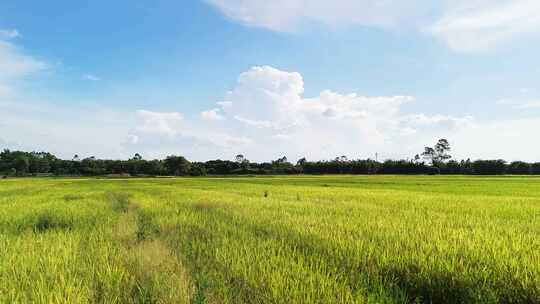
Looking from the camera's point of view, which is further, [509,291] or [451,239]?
[451,239]

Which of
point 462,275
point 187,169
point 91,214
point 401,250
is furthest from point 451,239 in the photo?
point 187,169

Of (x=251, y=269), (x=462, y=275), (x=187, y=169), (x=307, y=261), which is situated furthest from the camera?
(x=187, y=169)

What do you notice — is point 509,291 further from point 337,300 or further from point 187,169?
point 187,169

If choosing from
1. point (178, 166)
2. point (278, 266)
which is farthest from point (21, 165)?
point (278, 266)

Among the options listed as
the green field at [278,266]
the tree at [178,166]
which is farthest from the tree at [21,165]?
the green field at [278,266]

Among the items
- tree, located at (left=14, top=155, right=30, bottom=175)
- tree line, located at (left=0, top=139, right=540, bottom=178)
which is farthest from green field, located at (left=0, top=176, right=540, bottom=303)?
tree, located at (left=14, top=155, right=30, bottom=175)

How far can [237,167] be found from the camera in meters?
116

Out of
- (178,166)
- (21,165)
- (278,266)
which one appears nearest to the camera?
(278,266)

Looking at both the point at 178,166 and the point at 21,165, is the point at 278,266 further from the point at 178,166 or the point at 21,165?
the point at 21,165

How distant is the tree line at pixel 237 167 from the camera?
319ft

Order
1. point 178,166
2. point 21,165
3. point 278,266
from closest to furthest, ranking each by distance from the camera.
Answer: point 278,266, point 178,166, point 21,165

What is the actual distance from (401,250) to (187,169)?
110m

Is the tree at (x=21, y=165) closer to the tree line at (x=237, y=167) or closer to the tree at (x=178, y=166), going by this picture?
the tree line at (x=237, y=167)

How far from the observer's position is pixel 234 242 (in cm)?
526
